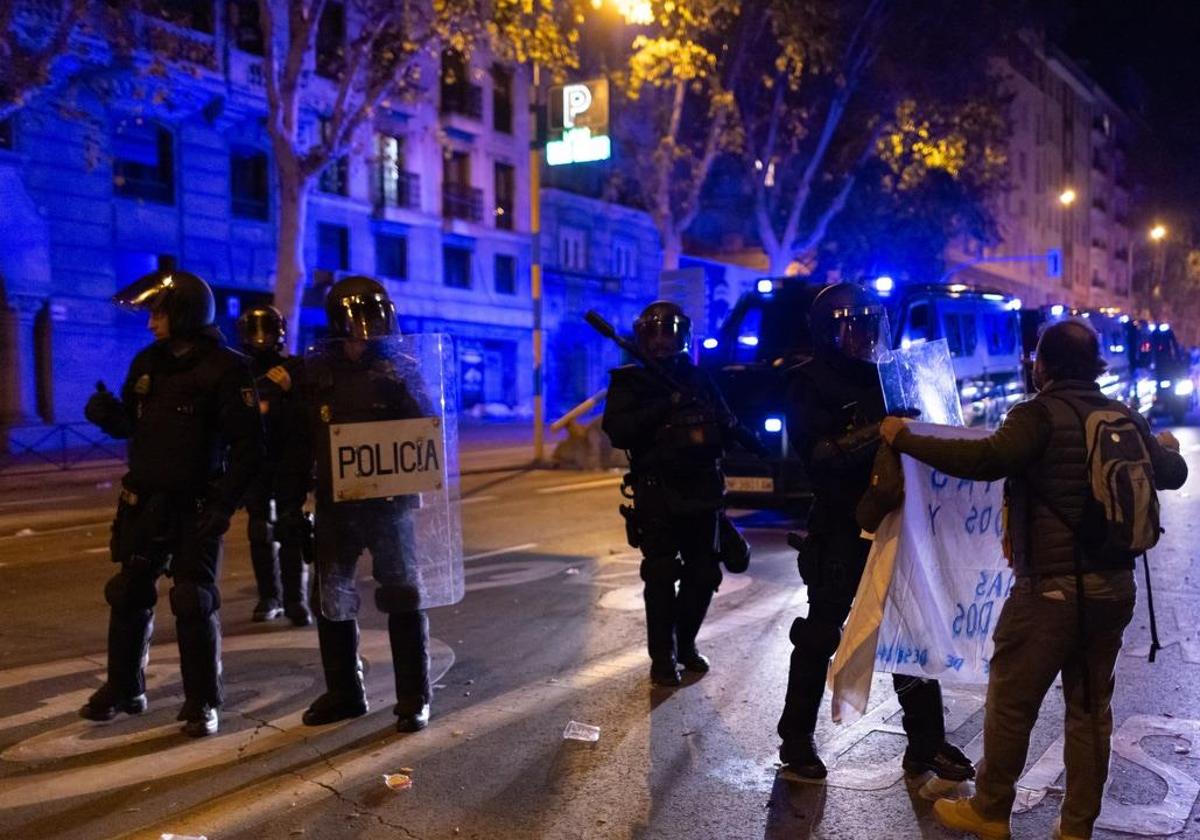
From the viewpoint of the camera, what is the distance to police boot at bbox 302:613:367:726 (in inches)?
190

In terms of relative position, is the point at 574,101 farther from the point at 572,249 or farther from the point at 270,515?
the point at 572,249

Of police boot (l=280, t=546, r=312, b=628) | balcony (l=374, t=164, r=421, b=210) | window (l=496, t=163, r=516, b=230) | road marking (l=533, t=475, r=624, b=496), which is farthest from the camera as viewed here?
window (l=496, t=163, r=516, b=230)

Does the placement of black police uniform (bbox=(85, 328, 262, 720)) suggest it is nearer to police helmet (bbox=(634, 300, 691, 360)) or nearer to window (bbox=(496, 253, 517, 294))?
police helmet (bbox=(634, 300, 691, 360))

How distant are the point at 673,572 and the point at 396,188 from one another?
3017 centimetres

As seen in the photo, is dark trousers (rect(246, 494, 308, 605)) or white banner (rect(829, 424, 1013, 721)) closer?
white banner (rect(829, 424, 1013, 721))

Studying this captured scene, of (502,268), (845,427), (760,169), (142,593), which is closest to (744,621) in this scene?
(845,427)

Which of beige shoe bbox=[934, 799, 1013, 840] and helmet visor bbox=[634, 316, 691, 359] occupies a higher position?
helmet visor bbox=[634, 316, 691, 359]

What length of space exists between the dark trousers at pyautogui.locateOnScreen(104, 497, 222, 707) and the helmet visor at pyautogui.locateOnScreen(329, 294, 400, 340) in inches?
39.8

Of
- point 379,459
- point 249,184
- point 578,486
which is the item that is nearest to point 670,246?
point 249,184

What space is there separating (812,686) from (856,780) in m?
0.42

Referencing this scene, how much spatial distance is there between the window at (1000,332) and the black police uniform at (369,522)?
1120cm

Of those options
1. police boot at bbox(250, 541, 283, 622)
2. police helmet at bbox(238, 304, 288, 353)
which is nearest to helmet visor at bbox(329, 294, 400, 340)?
police helmet at bbox(238, 304, 288, 353)

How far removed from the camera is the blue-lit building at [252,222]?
22859mm

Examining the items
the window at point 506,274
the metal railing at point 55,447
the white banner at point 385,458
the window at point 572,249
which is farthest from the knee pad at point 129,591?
the window at point 572,249
